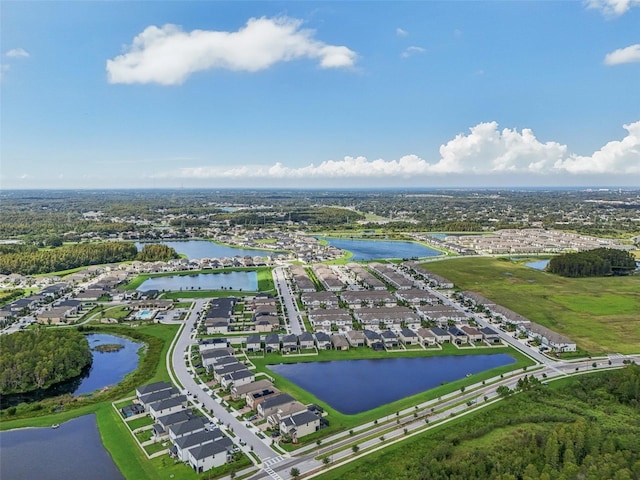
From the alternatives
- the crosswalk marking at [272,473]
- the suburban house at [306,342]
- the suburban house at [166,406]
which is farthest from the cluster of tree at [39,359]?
the crosswalk marking at [272,473]

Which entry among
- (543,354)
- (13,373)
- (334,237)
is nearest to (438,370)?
(543,354)

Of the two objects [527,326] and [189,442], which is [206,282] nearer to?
[189,442]

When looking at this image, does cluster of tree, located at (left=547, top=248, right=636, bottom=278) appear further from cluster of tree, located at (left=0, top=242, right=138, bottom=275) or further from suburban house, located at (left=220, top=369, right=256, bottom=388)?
cluster of tree, located at (left=0, top=242, right=138, bottom=275)

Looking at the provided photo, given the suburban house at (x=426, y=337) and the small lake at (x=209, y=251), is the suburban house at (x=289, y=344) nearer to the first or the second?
the suburban house at (x=426, y=337)

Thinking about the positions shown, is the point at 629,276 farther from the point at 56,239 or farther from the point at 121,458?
the point at 56,239

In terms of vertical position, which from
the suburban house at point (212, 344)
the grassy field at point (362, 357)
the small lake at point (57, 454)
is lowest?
the small lake at point (57, 454)

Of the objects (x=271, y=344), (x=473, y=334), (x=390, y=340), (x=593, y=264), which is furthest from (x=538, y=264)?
(x=271, y=344)
